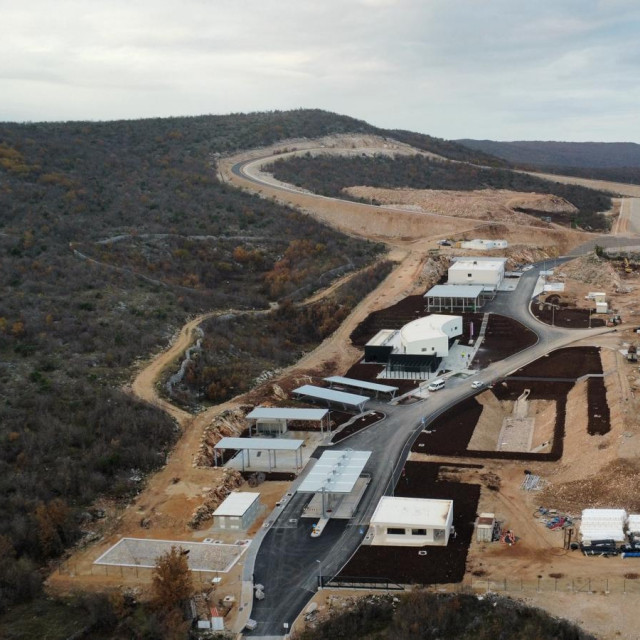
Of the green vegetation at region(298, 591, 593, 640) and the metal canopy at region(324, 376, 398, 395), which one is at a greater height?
the metal canopy at region(324, 376, 398, 395)

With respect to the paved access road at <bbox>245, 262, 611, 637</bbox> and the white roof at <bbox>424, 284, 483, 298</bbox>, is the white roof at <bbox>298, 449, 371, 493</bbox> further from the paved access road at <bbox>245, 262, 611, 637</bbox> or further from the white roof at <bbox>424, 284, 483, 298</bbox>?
the white roof at <bbox>424, 284, 483, 298</bbox>

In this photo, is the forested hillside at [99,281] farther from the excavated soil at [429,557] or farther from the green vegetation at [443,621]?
the excavated soil at [429,557]

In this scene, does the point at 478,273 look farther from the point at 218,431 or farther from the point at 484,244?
the point at 218,431

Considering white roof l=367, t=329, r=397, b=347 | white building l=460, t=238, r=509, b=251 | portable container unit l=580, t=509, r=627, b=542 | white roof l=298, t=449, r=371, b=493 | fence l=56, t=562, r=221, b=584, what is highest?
white building l=460, t=238, r=509, b=251

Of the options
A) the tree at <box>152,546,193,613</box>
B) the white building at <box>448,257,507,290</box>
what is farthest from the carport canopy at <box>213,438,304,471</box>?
the white building at <box>448,257,507,290</box>

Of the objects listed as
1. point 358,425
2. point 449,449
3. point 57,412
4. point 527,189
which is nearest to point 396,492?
point 449,449

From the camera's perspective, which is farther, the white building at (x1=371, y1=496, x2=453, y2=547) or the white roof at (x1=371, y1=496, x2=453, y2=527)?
the white roof at (x1=371, y1=496, x2=453, y2=527)

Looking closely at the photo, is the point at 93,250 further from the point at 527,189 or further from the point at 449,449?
the point at 527,189
